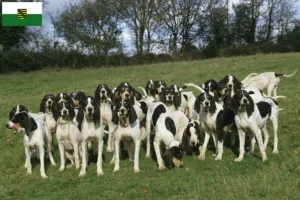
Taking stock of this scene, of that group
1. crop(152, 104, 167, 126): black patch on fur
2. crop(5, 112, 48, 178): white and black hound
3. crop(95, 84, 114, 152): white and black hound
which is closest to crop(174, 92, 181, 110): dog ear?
crop(152, 104, 167, 126): black patch on fur

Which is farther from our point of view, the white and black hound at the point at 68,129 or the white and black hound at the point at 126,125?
the white and black hound at the point at 68,129

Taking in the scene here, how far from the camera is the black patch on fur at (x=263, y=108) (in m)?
8.80

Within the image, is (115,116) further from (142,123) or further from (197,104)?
(142,123)

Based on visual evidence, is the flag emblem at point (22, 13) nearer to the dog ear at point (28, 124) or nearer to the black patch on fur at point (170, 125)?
the dog ear at point (28, 124)

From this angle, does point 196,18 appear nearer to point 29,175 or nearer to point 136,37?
point 136,37

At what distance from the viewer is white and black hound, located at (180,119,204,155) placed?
892 centimetres

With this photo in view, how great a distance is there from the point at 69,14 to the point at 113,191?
37.8 m

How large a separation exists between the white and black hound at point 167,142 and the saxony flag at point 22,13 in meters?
28.8

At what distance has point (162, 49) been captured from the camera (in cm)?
4569

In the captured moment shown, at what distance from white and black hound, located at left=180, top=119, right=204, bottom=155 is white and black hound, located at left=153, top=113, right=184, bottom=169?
1.38 ft

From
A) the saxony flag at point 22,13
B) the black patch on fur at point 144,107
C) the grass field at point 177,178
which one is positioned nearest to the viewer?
the grass field at point 177,178

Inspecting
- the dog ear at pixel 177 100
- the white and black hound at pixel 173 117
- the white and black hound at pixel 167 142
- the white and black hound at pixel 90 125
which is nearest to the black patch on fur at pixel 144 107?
the white and black hound at pixel 173 117

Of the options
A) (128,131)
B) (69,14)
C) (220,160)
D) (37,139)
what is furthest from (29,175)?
(69,14)

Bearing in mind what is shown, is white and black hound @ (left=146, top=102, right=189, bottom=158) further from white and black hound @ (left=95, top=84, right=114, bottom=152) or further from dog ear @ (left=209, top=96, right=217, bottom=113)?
white and black hound @ (left=95, top=84, right=114, bottom=152)
